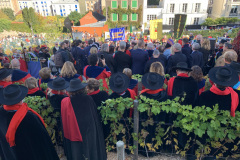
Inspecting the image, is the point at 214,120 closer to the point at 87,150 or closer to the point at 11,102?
the point at 87,150

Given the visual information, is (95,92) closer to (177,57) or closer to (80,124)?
(80,124)

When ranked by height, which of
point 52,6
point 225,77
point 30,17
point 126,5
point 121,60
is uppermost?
point 52,6

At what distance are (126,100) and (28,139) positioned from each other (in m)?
1.93

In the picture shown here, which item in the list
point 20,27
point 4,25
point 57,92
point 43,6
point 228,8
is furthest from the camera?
point 43,6

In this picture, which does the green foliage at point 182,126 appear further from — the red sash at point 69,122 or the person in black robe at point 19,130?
the person in black robe at point 19,130

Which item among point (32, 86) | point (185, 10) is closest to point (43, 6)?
point (185, 10)

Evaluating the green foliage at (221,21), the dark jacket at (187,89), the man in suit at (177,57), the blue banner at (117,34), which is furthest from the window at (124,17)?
the dark jacket at (187,89)

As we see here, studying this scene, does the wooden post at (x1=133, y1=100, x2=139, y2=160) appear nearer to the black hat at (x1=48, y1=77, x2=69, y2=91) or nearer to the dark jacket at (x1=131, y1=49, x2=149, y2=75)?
the black hat at (x1=48, y1=77, x2=69, y2=91)

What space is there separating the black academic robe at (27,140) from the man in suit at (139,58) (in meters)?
4.15

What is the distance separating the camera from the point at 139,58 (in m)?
6.00

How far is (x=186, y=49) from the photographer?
6551 mm

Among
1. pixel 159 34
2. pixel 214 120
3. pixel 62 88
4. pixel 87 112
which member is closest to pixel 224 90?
pixel 214 120

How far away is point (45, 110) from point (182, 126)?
2909mm

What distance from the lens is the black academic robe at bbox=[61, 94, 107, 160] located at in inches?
111
